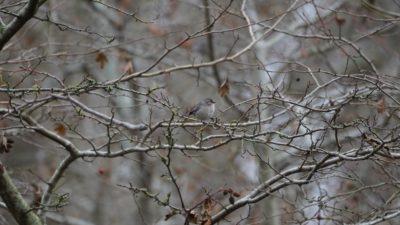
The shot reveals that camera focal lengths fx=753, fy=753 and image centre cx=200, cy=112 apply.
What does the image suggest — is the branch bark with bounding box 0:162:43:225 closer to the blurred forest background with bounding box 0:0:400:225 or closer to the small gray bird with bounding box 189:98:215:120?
the blurred forest background with bounding box 0:0:400:225

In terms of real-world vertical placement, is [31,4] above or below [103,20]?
below

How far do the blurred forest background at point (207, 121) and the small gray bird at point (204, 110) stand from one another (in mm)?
249

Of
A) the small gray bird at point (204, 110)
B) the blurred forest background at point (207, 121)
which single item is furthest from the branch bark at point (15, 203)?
the small gray bird at point (204, 110)

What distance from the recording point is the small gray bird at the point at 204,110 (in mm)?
7294

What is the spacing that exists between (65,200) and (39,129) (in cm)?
69

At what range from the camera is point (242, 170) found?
1257 centimetres

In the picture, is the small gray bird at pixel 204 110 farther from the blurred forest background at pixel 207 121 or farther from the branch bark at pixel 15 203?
the branch bark at pixel 15 203

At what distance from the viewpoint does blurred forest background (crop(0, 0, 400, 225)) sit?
545 cm

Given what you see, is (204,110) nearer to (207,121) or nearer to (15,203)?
(207,121)

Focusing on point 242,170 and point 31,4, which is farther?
point 242,170

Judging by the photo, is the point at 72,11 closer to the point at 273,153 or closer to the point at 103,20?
the point at 103,20

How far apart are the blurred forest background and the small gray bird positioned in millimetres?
249

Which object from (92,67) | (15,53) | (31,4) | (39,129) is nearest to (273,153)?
(92,67)

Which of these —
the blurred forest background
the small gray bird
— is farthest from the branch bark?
the small gray bird
